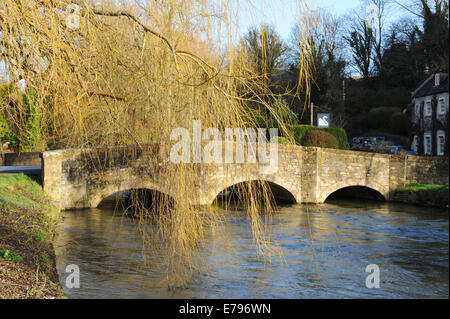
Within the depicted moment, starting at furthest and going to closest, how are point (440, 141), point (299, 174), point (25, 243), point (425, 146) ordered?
point (425, 146) < point (440, 141) < point (299, 174) < point (25, 243)

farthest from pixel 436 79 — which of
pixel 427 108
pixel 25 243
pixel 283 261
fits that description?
pixel 25 243

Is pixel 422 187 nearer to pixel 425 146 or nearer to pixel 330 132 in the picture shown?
pixel 330 132

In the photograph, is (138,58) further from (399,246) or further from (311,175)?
(311,175)

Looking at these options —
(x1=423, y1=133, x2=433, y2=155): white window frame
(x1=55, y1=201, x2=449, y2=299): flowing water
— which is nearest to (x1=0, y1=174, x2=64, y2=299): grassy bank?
(x1=55, y1=201, x2=449, y2=299): flowing water

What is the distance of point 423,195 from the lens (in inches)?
773

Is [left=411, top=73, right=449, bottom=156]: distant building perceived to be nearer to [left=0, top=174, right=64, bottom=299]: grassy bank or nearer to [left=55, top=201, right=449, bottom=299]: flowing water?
[left=55, top=201, right=449, bottom=299]: flowing water

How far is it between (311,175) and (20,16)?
16190mm

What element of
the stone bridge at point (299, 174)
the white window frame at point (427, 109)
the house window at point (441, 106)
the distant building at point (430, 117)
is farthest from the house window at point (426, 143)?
the stone bridge at point (299, 174)

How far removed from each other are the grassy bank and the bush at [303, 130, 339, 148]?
1299 centimetres

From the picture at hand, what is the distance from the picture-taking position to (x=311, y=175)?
1939cm

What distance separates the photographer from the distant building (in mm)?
28875

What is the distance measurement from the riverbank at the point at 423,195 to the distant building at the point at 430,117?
8.74 m

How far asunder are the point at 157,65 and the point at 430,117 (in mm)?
29009

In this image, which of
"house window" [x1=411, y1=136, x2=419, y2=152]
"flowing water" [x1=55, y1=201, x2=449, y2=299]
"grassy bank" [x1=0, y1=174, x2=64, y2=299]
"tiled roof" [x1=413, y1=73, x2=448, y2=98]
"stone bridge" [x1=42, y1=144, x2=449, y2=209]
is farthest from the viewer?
"house window" [x1=411, y1=136, x2=419, y2=152]
